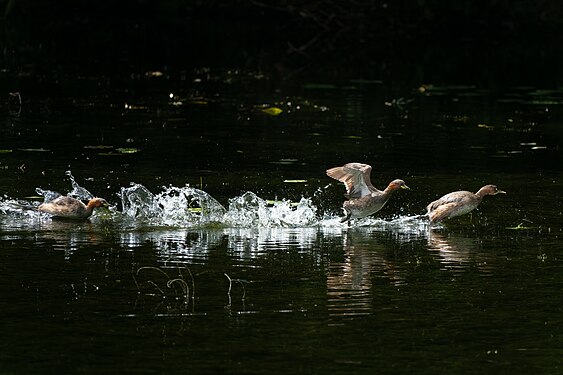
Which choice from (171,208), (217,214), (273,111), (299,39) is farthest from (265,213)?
(299,39)

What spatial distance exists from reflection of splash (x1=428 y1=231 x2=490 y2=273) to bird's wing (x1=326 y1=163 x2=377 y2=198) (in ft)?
3.39

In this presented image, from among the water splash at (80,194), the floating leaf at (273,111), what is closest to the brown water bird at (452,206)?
the water splash at (80,194)

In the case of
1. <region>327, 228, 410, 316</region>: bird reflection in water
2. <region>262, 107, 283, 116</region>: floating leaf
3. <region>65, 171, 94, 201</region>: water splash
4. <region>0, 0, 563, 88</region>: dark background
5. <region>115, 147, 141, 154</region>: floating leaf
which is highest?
<region>0, 0, 563, 88</region>: dark background

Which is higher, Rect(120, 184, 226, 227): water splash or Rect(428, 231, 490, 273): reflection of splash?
Rect(120, 184, 226, 227): water splash

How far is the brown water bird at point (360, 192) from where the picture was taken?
44.9ft

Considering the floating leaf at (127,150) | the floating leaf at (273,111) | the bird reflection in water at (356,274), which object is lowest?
the bird reflection in water at (356,274)

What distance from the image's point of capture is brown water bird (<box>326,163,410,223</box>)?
13.7m

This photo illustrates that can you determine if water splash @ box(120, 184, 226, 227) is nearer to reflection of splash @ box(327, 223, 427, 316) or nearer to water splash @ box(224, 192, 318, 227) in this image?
water splash @ box(224, 192, 318, 227)

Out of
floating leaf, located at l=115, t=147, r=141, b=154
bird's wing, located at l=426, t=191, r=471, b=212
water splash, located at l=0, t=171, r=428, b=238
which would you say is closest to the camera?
water splash, located at l=0, t=171, r=428, b=238

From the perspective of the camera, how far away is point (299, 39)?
41.0m

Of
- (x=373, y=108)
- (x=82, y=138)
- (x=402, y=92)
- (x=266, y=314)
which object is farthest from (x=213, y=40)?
(x=266, y=314)

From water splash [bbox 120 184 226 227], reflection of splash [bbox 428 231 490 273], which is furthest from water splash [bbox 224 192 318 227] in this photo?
reflection of splash [bbox 428 231 490 273]

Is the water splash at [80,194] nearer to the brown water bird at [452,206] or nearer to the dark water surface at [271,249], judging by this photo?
the dark water surface at [271,249]

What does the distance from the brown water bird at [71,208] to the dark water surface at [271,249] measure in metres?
0.15
